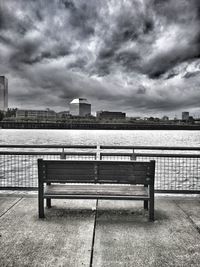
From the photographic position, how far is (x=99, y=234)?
3.57 metres

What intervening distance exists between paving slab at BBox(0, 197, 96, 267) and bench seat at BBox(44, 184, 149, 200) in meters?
0.47

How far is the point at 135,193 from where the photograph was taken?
13.4 feet

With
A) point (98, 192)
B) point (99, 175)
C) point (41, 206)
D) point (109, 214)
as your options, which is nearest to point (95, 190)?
point (98, 192)

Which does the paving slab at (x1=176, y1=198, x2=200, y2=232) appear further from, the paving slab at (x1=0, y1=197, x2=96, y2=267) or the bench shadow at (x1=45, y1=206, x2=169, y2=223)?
the paving slab at (x1=0, y1=197, x2=96, y2=267)

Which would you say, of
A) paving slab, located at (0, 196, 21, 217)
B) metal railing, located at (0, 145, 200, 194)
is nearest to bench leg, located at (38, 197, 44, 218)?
paving slab, located at (0, 196, 21, 217)

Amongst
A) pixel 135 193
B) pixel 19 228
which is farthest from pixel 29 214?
pixel 135 193

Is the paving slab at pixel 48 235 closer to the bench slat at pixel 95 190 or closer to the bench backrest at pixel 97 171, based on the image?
the bench slat at pixel 95 190

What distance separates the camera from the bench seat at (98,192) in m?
3.97

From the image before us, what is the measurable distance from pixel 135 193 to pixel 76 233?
47.4 inches

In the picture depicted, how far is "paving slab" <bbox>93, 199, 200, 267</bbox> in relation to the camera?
291 centimetres

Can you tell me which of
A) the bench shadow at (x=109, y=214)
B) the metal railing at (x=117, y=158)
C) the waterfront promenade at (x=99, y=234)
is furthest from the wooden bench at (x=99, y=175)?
the metal railing at (x=117, y=158)

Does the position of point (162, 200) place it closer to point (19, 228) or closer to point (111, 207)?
point (111, 207)

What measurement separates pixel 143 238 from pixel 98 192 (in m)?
1.05

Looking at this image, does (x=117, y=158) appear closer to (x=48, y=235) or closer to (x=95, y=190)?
(x=95, y=190)
